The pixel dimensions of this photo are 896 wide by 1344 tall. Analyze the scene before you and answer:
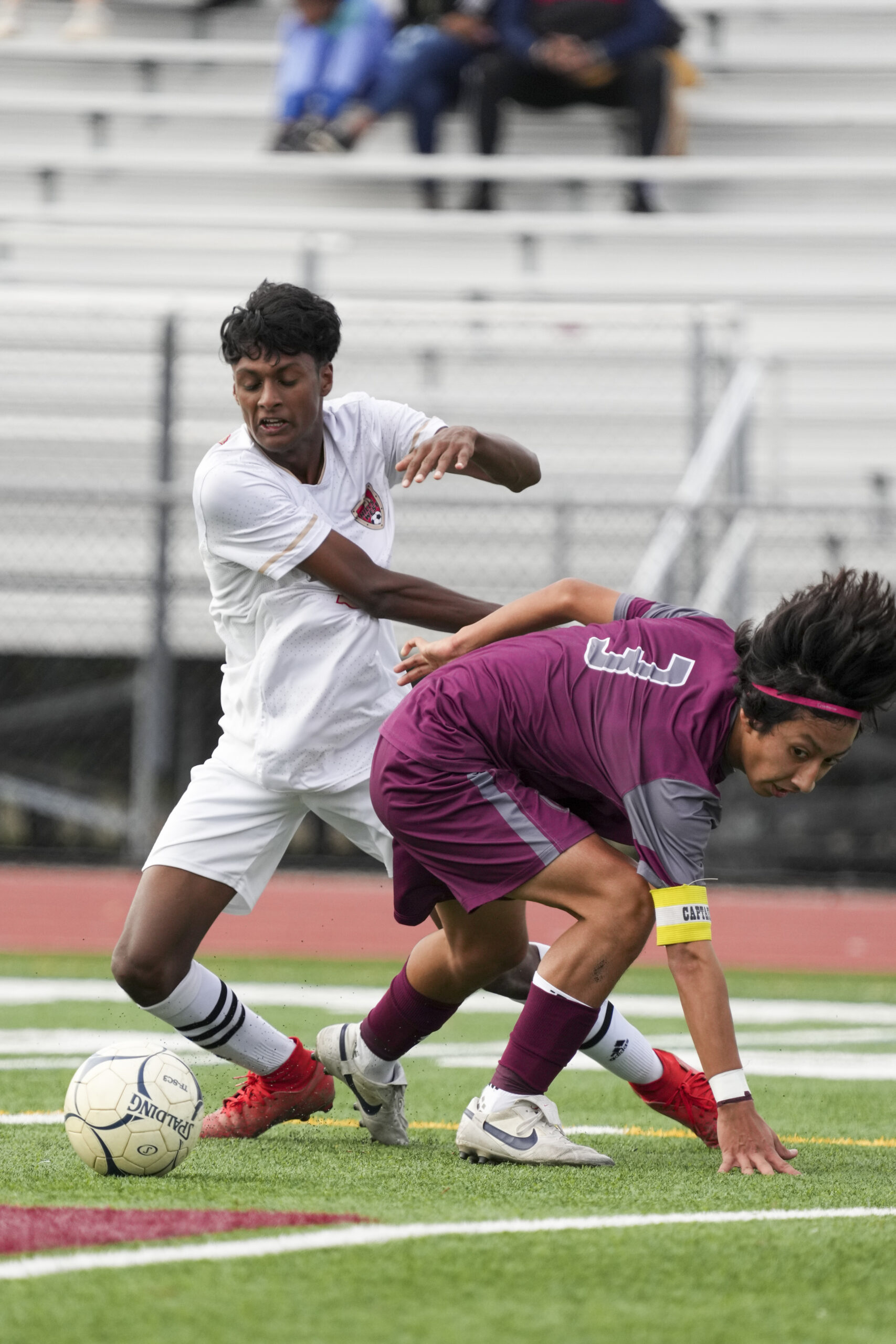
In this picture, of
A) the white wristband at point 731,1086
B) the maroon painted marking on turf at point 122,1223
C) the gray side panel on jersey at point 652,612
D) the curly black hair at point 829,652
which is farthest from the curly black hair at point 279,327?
the maroon painted marking on turf at point 122,1223

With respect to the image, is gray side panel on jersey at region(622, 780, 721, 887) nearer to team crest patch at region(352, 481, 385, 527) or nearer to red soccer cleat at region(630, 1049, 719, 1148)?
red soccer cleat at region(630, 1049, 719, 1148)

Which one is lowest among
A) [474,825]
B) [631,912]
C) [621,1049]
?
[621,1049]

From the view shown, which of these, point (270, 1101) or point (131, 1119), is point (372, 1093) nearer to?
point (270, 1101)

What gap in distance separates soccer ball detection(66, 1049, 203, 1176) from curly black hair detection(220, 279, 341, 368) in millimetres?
1558

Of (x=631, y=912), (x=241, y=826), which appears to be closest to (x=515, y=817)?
(x=631, y=912)

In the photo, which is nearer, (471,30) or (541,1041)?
(541,1041)

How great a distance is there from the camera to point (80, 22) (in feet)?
46.3

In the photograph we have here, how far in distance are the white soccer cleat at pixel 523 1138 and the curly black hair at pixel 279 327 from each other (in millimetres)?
1668

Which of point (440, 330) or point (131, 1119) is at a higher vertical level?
point (440, 330)

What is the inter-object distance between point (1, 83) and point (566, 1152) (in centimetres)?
1274

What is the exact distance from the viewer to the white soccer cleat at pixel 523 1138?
342cm

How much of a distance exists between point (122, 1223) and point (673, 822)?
124 centimetres

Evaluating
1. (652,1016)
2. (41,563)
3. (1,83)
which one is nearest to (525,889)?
(652,1016)

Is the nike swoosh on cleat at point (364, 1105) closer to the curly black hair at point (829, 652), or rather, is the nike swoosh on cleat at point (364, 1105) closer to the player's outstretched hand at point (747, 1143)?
the player's outstretched hand at point (747, 1143)
